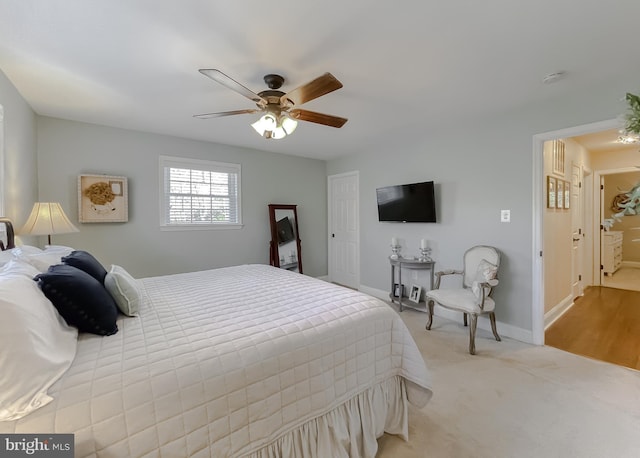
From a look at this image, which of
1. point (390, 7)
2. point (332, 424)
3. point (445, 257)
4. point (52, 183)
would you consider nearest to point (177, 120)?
point (52, 183)

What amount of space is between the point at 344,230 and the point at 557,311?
3.23 metres

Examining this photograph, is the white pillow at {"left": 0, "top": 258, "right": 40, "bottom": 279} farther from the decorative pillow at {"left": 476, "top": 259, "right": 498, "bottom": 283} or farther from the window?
the decorative pillow at {"left": 476, "top": 259, "right": 498, "bottom": 283}

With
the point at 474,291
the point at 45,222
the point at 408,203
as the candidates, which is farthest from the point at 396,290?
the point at 45,222

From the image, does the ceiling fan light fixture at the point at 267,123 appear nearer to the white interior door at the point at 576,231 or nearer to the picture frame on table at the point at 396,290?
the picture frame on table at the point at 396,290

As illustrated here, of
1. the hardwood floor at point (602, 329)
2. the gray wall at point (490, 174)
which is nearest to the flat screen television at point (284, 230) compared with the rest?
the gray wall at point (490, 174)

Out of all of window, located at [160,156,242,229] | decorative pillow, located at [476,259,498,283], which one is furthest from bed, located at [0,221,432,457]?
window, located at [160,156,242,229]

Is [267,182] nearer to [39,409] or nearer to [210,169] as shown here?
[210,169]

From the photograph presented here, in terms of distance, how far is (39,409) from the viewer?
81 cm

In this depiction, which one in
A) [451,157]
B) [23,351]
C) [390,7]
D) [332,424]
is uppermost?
[390,7]

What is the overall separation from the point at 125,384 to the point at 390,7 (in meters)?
2.10

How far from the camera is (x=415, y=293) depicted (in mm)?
3814

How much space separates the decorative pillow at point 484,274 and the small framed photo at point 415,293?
0.95 meters

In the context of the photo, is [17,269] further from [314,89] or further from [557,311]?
[557,311]

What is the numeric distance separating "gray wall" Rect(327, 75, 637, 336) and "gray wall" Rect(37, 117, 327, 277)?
1.91 meters
